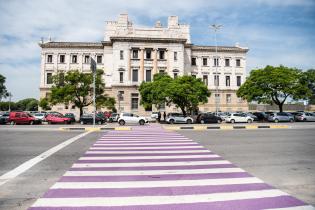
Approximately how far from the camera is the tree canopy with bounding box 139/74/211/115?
112 feet

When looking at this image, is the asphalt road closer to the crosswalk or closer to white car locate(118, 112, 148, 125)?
the crosswalk

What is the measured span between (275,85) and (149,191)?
41142mm

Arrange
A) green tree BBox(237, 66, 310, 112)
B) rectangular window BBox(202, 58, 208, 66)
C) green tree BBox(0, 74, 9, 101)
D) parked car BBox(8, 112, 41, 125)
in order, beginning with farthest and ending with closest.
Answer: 1. green tree BBox(0, 74, 9, 101)
2. rectangular window BBox(202, 58, 208, 66)
3. green tree BBox(237, 66, 310, 112)
4. parked car BBox(8, 112, 41, 125)

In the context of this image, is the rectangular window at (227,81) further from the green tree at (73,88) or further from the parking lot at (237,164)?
the parking lot at (237,164)

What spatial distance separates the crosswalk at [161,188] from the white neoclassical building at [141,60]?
42.3m

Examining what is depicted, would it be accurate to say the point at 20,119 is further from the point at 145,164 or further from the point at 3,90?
the point at 3,90

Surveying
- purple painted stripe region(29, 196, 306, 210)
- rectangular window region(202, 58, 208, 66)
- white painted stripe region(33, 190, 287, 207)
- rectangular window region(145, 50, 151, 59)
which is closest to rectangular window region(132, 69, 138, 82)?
rectangular window region(145, 50, 151, 59)

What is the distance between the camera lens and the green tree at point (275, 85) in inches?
1550

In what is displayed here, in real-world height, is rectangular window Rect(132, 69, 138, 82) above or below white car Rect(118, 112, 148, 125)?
above

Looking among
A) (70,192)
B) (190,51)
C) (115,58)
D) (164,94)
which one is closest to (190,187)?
(70,192)

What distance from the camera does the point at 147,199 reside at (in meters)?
4.39

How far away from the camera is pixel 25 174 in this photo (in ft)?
20.2

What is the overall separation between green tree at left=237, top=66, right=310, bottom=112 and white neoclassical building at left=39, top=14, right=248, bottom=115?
8517 millimetres

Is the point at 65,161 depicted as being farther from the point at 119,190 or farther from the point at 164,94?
the point at 164,94
